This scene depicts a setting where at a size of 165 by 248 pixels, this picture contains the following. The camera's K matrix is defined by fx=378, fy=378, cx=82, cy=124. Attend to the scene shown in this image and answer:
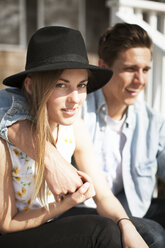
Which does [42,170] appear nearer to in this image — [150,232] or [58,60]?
[58,60]

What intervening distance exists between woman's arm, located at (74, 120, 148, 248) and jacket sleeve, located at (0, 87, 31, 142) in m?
0.42

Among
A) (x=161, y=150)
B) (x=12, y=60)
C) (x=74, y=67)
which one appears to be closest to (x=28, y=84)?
(x=74, y=67)

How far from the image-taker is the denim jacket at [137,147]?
2594 mm

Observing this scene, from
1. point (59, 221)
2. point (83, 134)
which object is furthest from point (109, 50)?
point (59, 221)

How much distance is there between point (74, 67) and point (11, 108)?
1.26 feet

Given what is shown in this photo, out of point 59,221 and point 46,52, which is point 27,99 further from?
point 59,221

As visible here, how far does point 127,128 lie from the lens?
8.72 ft

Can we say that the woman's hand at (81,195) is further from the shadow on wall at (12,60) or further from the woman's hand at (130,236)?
the shadow on wall at (12,60)

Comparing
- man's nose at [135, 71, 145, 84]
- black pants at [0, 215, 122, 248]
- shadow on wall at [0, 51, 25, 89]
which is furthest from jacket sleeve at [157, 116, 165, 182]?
shadow on wall at [0, 51, 25, 89]

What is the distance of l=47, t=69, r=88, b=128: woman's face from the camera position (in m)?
1.86

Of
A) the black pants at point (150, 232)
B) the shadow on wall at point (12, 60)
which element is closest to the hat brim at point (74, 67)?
the black pants at point (150, 232)

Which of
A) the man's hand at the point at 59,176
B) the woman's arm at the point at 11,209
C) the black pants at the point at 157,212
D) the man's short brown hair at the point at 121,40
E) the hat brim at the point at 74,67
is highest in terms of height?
the man's short brown hair at the point at 121,40

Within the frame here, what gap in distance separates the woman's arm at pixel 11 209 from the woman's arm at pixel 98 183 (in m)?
0.35

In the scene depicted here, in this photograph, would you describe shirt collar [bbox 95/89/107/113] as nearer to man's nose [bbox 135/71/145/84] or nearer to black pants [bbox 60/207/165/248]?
man's nose [bbox 135/71/145/84]
